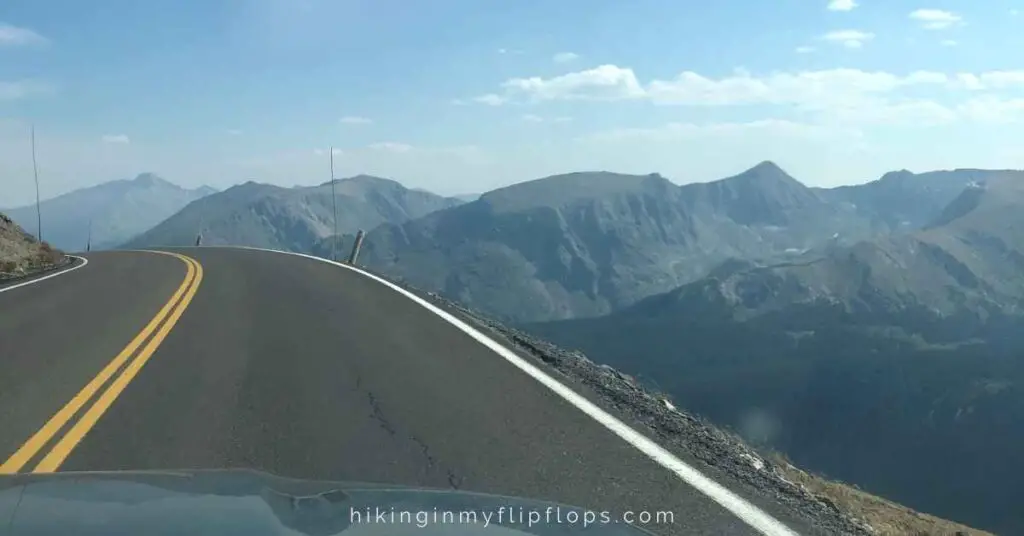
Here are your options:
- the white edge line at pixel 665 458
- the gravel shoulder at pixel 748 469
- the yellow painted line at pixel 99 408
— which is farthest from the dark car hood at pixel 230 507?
the gravel shoulder at pixel 748 469

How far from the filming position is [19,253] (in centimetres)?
2884

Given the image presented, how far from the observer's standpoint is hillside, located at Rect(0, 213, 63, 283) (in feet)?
83.0

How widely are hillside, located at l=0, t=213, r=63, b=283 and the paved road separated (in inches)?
492

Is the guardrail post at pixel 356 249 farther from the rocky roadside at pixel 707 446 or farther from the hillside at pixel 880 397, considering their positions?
the hillside at pixel 880 397

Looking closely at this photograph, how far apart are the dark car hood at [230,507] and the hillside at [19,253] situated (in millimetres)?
20485

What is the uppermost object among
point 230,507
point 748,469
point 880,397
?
point 230,507

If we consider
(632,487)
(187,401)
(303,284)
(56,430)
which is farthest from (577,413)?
(303,284)

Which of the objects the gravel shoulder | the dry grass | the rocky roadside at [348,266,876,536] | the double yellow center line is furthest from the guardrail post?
the dry grass

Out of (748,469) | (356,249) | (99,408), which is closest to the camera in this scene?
(748,469)

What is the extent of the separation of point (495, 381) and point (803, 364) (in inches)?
6294

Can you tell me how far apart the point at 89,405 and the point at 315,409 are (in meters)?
1.94

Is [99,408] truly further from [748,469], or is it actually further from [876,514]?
[876,514]

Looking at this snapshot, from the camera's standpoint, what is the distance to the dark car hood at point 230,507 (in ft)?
10.6

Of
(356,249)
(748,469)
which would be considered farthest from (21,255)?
(748,469)
